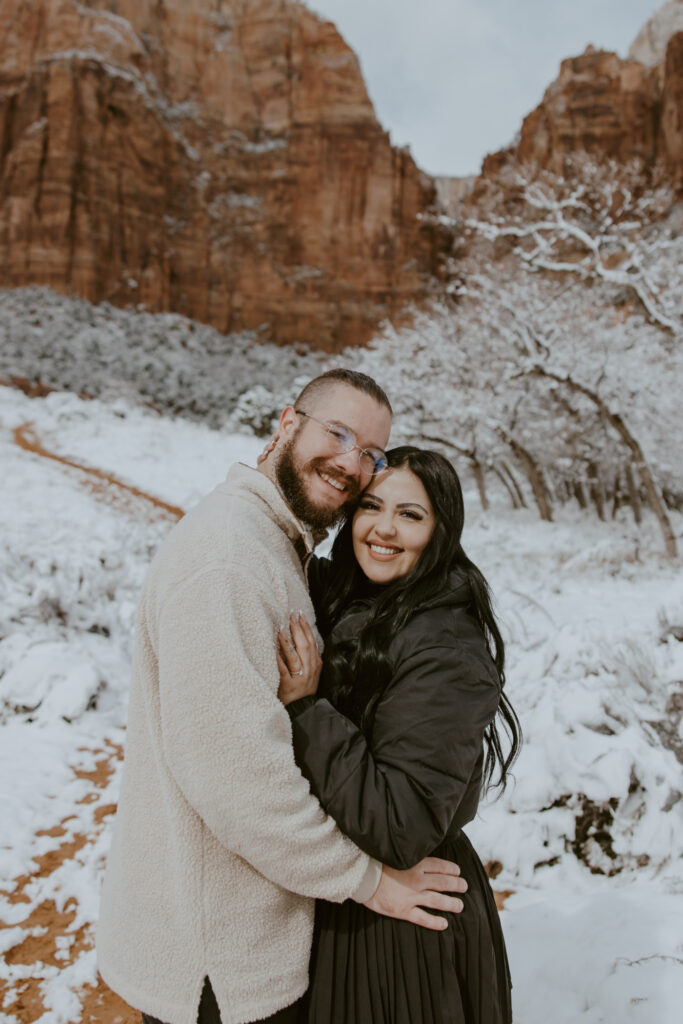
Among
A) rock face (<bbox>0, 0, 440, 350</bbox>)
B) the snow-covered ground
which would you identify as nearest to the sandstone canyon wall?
rock face (<bbox>0, 0, 440, 350</bbox>)

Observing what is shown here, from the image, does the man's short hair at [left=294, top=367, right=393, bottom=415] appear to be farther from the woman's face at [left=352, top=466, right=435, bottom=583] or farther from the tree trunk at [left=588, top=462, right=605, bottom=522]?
the tree trunk at [left=588, top=462, right=605, bottom=522]

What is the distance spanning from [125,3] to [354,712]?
60288mm

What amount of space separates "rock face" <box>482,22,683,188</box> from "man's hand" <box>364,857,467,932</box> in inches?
2017

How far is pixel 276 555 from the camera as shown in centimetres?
150

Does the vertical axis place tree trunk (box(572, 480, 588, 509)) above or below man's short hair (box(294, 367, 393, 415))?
below

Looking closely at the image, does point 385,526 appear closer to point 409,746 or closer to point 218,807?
point 409,746

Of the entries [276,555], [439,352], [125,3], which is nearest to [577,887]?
[276,555]

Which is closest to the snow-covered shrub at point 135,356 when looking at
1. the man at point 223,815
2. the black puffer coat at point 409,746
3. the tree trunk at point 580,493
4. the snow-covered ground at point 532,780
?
the tree trunk at point 580,493

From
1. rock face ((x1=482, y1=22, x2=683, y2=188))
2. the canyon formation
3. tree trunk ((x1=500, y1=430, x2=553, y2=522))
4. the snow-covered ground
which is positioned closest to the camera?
the snow-covered ground

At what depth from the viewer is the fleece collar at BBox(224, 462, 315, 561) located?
1.59m

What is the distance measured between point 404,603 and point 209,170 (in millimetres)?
53278

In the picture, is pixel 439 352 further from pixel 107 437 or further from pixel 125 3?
pixel 125 3

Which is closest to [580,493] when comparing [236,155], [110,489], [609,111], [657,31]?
[110,489]

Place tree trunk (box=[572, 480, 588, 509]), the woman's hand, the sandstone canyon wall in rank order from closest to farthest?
the woman's hand
tree trunk (box=[572, 480, 588, 509])
the sandstone canyon wall
